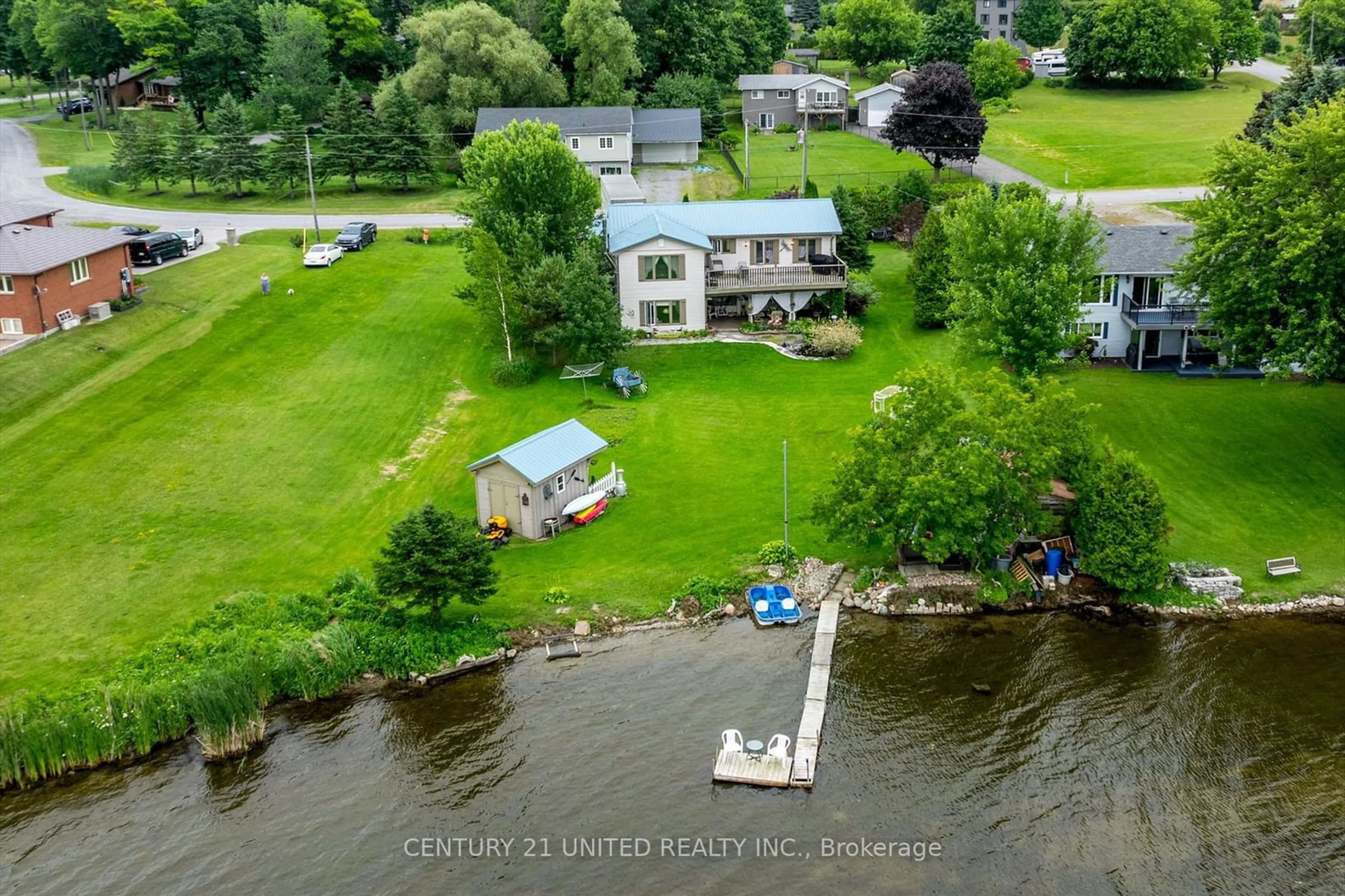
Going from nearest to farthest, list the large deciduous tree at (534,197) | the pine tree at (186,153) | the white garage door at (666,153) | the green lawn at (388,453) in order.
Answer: the green lawn at (388,453) < the large deciduous tree at (534,197) < the pine tree at (186,153) < the white garage door at (666,153)

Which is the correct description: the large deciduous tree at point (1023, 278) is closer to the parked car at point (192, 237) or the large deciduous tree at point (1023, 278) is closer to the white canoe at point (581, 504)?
the white canoe at point (581, 504)

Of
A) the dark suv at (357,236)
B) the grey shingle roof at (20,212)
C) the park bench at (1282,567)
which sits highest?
the grey shingle roof at (20,212)

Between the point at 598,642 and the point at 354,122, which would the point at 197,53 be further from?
the point at 598,642

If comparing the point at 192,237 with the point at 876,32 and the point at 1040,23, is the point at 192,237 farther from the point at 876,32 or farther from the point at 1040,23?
the point at 1040,23

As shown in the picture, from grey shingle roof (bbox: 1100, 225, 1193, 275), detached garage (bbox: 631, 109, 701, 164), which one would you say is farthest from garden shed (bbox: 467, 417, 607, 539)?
detached garage (bbox: 631, 109, 701, 164)

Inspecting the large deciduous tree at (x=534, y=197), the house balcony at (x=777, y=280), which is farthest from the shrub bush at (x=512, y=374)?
the house balcony at (x=777, y=280)

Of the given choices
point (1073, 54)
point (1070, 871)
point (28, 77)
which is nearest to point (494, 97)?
point (1073, 54)

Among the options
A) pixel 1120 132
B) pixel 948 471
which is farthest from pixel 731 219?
pixel 1120 132

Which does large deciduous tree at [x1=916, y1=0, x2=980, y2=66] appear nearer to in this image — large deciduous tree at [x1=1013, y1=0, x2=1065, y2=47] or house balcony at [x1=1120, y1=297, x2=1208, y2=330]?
large deciduous tree at [x1=1013, y1=0, x2=1065, y2=47]
